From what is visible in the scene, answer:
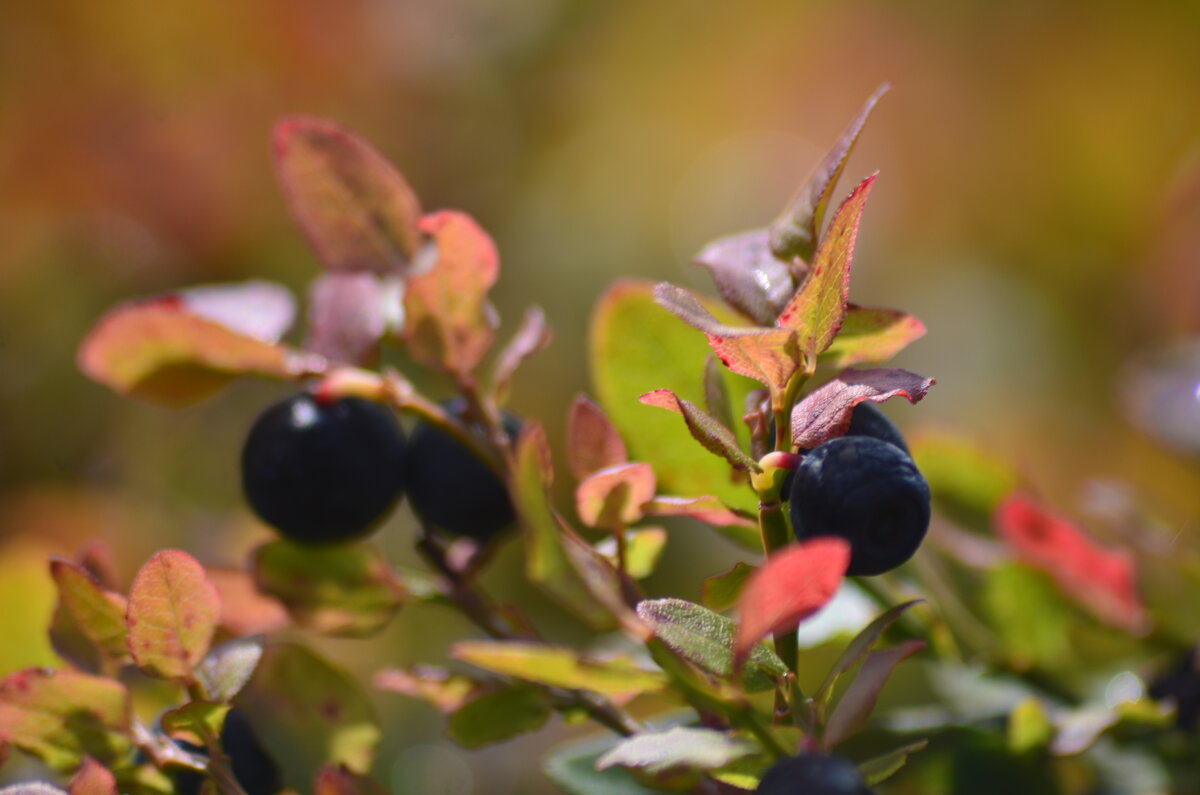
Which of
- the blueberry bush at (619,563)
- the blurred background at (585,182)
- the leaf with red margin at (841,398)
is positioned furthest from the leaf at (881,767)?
the blurred background at (585,182)

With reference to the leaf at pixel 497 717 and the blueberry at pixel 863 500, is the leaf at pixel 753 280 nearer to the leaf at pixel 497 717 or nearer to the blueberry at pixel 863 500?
the blueberry at pixel 863 500

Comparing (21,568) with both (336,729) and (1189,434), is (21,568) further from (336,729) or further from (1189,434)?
(1189,434)

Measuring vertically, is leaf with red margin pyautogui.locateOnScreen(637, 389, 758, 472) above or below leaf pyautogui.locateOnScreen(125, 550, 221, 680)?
above

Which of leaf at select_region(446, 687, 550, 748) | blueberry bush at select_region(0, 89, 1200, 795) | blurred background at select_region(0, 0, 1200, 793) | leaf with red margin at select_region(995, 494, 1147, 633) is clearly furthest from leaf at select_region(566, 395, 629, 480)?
blurred background at select_region(0, 0, 1200, 793)

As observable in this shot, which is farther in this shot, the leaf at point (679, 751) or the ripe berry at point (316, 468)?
Answer: the ripe berry at point (316, 468)

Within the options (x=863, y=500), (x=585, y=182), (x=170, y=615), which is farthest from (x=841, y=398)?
(x=585, y=182)

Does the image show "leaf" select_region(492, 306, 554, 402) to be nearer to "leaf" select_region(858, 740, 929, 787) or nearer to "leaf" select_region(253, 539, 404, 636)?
"leaf" select_region(253, 539, 404, 636)
